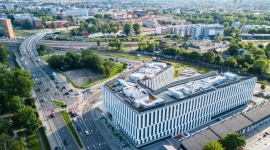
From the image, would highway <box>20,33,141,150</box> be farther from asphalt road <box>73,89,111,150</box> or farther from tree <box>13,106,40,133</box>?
tree <box>13,106,40,133</box>

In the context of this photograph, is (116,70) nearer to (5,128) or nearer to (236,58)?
(5,128)

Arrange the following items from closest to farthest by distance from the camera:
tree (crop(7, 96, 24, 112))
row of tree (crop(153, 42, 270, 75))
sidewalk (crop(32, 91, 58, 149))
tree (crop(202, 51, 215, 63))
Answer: sidewalk (crop(32, 91, 58, 149))
tree (crop(7, 96, 24, 112))
row of tree (crop(153, 42, 270, 75))
tree (crop(202, 51, 215, 63))

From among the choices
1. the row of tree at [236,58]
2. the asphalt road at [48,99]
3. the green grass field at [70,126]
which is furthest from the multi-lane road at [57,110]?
the row of tree at [236,58]

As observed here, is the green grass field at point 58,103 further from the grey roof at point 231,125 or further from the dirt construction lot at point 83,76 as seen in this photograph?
the grey roof at point 231,125

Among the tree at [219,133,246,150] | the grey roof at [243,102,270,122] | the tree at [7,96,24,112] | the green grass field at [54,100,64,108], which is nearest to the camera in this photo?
the tree at [219,133,246,150]

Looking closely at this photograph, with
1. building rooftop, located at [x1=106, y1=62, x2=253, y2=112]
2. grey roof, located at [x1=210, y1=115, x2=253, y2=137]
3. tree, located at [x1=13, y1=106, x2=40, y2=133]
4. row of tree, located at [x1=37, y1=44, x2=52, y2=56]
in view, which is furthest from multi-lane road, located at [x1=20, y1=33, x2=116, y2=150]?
grey roof, located at [x1=210, y1=115, x2=253, y2=137]

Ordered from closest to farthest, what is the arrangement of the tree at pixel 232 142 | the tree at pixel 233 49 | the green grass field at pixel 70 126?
1. the tree at pixel 232 142
2. the green grass field at pixel 70 126
3. the tree at pixel 233 49

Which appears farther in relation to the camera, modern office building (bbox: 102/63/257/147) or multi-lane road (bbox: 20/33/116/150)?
multi-lane road (bbox: 20/33/116/150)

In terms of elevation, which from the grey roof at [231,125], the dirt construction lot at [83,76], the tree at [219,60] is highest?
the tree at [219,60]
